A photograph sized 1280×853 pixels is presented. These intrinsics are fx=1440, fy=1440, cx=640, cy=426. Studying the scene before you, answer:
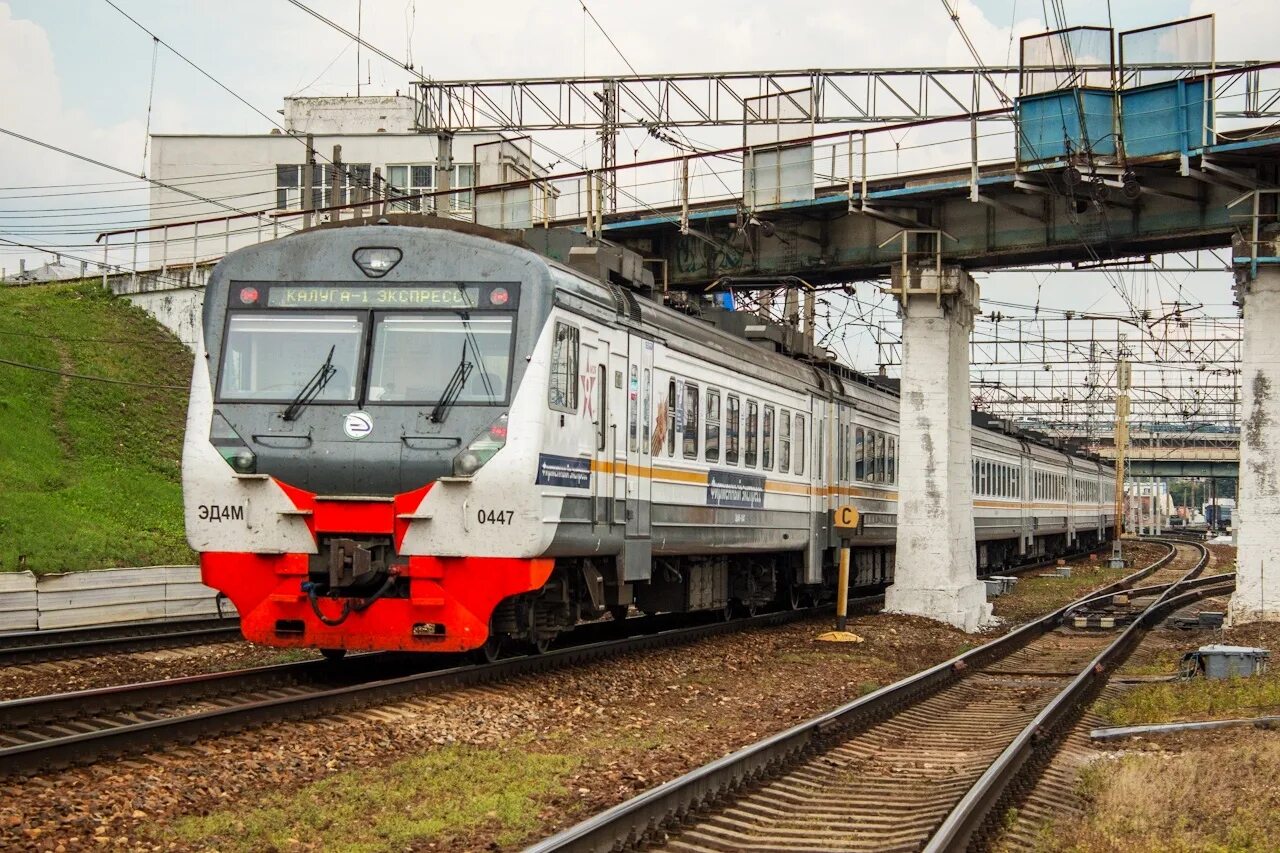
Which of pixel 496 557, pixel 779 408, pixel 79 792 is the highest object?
pixel 779 408

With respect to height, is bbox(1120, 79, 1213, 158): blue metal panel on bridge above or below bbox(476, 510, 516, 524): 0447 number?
above

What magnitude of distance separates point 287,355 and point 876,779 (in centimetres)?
584

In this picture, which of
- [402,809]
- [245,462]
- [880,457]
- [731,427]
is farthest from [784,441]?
[402,809]

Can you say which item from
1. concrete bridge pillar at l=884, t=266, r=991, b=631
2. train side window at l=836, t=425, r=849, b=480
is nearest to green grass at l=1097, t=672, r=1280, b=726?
concrete bridge pillar at l=884, t=266, r=991, b=631

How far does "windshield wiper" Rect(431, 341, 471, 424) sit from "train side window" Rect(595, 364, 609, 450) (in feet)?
5.87

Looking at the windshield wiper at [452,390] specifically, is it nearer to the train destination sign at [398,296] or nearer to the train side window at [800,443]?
the train destination sign at [398,296]

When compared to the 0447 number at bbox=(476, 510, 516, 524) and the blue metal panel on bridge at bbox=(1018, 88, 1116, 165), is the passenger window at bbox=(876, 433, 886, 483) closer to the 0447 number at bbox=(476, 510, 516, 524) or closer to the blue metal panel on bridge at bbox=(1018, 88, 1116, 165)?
the blue metal panel on bridge at bbox=(1018, 88, 1116, 165)

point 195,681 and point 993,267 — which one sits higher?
point 993,267

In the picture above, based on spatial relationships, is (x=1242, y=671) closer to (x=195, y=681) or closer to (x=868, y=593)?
(x=195, y=681)

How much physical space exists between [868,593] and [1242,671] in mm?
14634

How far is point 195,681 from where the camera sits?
35.5 ft

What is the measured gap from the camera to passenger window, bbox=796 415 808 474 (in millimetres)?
20391

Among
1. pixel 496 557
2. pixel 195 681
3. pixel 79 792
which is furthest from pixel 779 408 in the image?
pixel 79 792

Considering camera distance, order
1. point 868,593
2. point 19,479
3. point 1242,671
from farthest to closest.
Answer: point 868,593 < point 19,479 < point 1242,671
